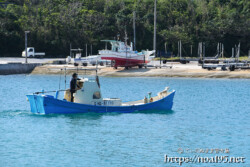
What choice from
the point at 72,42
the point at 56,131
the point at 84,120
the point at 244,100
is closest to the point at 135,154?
the point at 56,131

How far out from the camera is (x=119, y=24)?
9544 centimetres

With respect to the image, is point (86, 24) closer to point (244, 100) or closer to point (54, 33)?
point (54, 33)

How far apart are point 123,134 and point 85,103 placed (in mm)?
6221

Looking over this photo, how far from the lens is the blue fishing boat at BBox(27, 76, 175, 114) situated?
107 feet

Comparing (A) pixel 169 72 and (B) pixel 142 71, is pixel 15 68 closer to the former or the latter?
(B) pixel 142 71

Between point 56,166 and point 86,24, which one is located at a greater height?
point 86,24

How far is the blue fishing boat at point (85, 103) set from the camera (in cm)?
3253

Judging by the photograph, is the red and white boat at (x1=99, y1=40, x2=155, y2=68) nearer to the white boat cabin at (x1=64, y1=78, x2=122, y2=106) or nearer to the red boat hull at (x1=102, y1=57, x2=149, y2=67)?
the red boat hull at (x1=102, y1=57, x2=149, y2=67)

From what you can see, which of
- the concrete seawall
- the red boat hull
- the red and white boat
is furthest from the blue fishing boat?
the concrete seawall

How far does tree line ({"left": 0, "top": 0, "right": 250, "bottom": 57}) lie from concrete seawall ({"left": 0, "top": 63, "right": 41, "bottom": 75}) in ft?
59.5

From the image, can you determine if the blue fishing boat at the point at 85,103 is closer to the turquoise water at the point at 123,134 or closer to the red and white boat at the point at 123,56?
the turquoise water at the point at 123,134

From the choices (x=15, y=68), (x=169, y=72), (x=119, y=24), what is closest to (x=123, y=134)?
(x=169, y=72)

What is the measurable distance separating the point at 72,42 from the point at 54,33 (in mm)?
3704

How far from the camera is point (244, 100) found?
146ft
